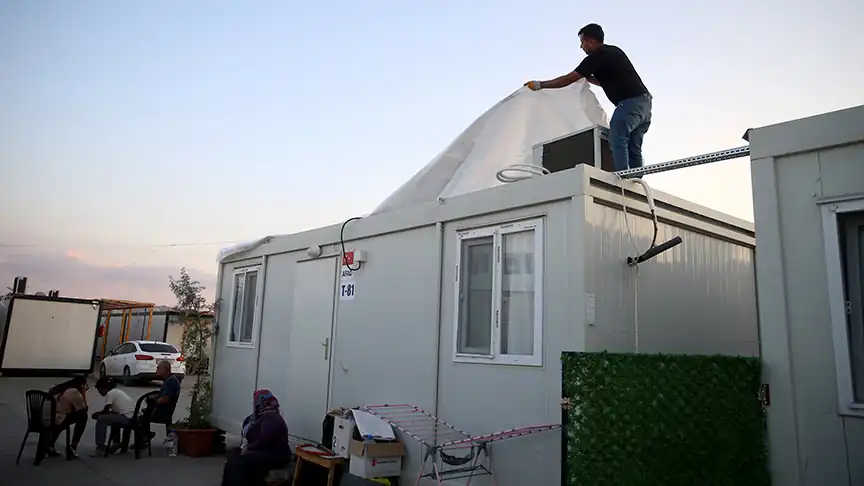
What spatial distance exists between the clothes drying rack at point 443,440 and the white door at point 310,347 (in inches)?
54.6

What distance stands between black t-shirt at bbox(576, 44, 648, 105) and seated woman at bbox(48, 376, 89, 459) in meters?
6.96

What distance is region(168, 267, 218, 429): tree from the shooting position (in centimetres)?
898

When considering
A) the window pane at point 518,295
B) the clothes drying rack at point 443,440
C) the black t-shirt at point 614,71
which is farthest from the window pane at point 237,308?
the black t-shirt at point 614,71

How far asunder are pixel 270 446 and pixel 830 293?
4.80 m

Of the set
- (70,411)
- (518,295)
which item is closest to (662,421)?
(518,295)

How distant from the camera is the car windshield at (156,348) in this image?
18.1m

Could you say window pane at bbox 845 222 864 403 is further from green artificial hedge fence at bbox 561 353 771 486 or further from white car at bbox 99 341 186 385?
white car at bbox 99 341 186 385

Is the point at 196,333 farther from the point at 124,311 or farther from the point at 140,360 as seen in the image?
the point at 124,311

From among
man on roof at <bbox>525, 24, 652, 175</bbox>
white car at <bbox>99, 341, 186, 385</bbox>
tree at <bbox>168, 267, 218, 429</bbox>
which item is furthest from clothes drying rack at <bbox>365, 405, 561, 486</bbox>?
white car at <bbox>99, 341, 186, 385</bbox>

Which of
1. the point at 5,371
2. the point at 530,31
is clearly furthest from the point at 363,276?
the point at 5,371

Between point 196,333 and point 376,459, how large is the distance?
467cm

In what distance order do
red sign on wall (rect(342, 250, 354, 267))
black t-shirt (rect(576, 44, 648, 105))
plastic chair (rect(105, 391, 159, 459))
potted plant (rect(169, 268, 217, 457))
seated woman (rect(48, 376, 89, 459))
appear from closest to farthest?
black t-shirt (rect(576, 44, 648, 105)), red sign on wall (rect(342, 250, 354, 267)), seated woman (rect(48, 376, 89, 459)), plastic chair (rect(105, 391, 159, 459)), potted plant (rect(169, 268, 217, 457))

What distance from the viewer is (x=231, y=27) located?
29.6 feet

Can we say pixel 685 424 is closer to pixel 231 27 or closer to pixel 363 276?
pixel 363 276
